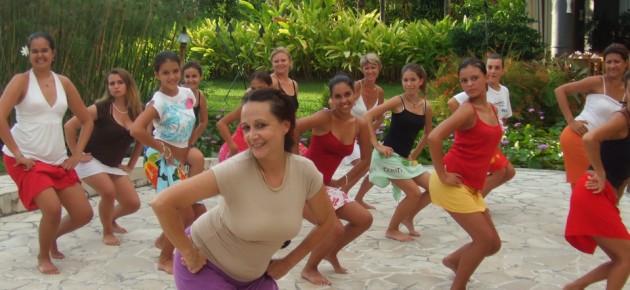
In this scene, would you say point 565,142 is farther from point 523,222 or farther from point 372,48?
point 372,48

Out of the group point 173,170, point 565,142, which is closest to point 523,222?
point 565,142

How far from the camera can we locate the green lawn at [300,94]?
1509 cm

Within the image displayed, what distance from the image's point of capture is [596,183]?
15.5ft

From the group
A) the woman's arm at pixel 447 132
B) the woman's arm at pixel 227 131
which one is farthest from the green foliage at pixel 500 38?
the woman's arm at pixel 447 132

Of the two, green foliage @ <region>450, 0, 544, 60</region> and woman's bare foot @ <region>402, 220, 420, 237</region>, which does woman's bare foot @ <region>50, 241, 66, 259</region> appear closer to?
woman's bare foot @ <region>402, 220, 420, 237</region>

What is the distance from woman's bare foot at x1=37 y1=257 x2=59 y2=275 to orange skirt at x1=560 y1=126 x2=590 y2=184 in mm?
3908

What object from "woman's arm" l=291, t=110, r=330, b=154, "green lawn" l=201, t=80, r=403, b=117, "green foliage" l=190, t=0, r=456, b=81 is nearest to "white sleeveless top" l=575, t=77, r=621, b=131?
"woman's arm" l=291, t=110, r=330, b=154

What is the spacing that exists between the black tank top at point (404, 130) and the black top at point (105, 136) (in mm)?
2198

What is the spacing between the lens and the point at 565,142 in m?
6.42

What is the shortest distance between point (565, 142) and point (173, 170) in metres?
3.01

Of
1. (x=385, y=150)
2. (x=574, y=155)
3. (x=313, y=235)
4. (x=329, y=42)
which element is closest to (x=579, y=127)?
(x=574, y=155)

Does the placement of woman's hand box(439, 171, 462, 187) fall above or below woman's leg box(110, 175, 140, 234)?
above

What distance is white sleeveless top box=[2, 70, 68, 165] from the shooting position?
224 inches

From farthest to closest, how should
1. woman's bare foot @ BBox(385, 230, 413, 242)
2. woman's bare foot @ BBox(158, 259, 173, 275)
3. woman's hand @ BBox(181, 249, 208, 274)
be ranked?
1. woman's bare foot @ BBox(385, 230, 413, 242)
2. woman's bare foot @ BBox(158, 259, 173, 275)
3. woman's hand @ BBox(181, 249, 208, 274)
